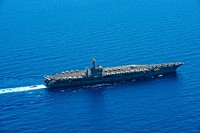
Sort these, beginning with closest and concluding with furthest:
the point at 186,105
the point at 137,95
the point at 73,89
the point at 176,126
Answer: the point at 176,126
the point at 186,105
the point at 137,95
the point at 73,89

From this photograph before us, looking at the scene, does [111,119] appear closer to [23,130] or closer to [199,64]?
[23,130]

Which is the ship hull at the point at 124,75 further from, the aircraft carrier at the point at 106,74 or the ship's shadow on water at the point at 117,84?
the ship's shadow on water at the point at 117,84

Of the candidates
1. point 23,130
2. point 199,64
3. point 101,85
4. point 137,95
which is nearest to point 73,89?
point 101,85

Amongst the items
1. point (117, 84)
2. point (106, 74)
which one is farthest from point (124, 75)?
point (106, 74)

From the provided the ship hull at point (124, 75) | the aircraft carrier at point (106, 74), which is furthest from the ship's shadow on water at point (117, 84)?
the aircraft carrier at point (106, 74)

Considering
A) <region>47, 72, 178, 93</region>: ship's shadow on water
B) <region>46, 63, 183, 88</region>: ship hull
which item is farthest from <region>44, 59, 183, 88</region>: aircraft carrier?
<region>47, 72, 178, 93</region>: ship's shadow on water

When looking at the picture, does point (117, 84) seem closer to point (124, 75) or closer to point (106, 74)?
point (124, 75)

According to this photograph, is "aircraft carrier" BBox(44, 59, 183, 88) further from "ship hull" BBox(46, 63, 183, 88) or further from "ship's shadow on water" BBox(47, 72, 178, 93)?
"ship's shadow on water" BBox(47, 72, 178, 93)

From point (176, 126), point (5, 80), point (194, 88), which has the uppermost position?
point (5, 80)
